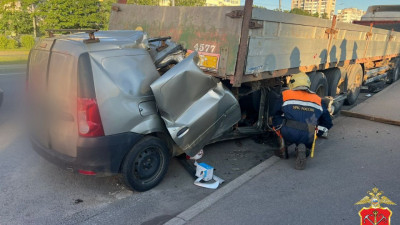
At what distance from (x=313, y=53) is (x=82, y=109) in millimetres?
4667

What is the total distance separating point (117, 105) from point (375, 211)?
2978 mm

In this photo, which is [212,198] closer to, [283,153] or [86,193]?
[86,193]

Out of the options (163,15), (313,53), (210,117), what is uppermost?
(163,15)

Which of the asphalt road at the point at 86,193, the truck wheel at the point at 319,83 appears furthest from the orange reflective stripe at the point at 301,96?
the truck wheel at the point at 319,83

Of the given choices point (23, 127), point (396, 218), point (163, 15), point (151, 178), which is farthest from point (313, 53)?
point (23, 127)

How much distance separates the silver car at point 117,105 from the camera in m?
3.25

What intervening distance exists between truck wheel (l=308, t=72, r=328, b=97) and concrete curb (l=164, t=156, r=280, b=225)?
9.43ft

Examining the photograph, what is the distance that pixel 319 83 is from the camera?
6.82 meters

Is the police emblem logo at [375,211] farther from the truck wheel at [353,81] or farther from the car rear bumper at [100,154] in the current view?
the truck wheel at [353,81]

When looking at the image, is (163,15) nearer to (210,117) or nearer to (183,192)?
(210,117)

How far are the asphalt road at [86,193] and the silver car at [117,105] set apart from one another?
0.95ft

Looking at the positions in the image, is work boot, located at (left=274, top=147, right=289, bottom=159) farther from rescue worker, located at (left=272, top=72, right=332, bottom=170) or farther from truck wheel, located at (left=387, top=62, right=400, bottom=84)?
truck wheel, located at (left=387, top=62, right=400, bottom=84)

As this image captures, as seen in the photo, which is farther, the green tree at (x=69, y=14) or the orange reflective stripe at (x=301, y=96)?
the green tree at (x=69, y=14)

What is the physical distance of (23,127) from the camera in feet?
19.6
